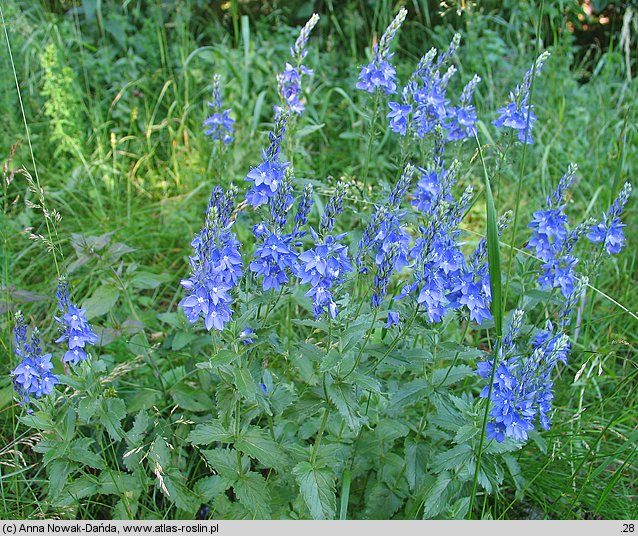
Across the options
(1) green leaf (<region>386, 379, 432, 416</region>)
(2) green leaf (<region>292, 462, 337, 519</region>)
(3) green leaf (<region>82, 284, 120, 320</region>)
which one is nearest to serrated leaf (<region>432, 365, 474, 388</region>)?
(1) green leaf (<region>386, 379, 432, 416</region>)

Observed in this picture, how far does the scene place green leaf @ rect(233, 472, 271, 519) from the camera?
7.52 feet

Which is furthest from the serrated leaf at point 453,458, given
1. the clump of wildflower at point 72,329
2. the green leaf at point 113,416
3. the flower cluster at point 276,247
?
the clump of wildflower at point 72,329

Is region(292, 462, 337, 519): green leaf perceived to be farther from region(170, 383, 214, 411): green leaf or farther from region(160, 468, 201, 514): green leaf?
region(170, 383, 214, 411): green leaf

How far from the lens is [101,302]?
2930 mm

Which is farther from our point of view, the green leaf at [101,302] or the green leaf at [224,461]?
the green leaf at [101,302]

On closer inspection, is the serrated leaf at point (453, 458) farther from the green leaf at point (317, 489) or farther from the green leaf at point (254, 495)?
the green leaf at point (254, 495)

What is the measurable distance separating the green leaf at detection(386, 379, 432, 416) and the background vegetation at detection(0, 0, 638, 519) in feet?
1.51

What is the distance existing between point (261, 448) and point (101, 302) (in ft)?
3.43

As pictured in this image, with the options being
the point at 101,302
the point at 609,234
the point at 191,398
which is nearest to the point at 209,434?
the point at 191,398

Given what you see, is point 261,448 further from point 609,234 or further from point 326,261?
point 609,234

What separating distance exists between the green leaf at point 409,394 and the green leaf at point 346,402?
0.21m

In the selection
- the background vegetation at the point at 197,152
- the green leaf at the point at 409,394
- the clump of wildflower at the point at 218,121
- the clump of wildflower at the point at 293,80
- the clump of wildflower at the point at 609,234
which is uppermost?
the clump of wildflower at the point at 293,80

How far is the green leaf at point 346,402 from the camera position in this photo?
2.17 meters

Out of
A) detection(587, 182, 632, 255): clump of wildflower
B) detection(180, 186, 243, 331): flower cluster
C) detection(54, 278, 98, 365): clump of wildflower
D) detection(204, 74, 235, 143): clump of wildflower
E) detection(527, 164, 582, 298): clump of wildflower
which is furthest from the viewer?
detection(204, 74, 235, 143): clump of wildflower
